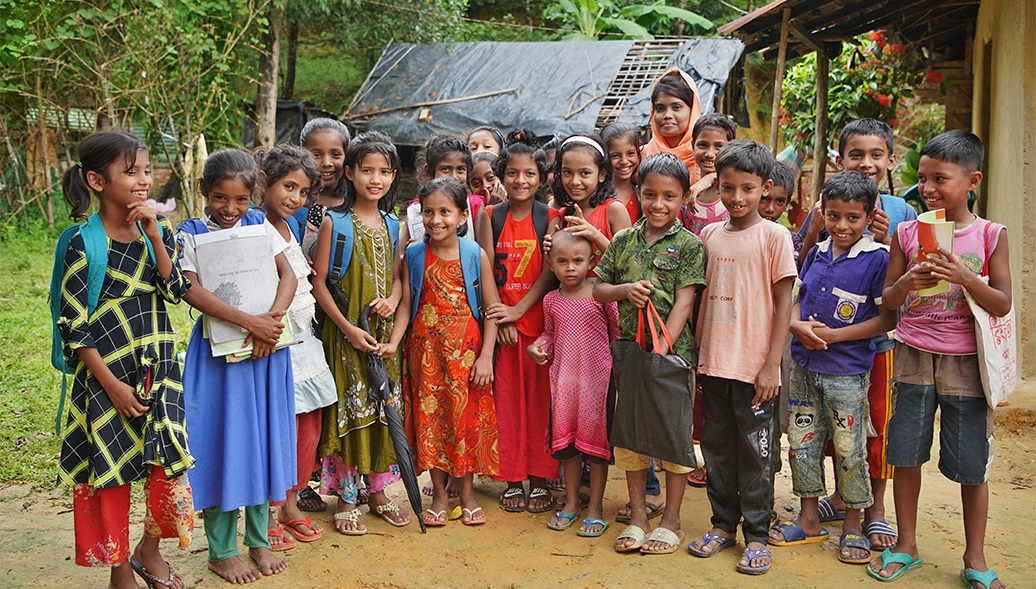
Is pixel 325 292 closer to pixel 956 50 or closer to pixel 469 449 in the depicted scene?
pixel 469 449

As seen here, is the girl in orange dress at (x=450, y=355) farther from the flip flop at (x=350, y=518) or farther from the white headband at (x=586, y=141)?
the white headband at (x=586, y=141)

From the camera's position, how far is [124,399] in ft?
8.14

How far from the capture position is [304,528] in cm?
324

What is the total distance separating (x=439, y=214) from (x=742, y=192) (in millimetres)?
1273

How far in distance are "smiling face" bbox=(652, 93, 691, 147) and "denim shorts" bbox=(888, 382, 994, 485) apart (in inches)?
65.0

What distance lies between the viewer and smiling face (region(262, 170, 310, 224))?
309 cm

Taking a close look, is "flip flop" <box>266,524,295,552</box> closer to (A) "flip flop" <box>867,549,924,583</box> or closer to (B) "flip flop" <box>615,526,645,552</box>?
(B) "flip flop" <box>615,526,645,552</box>

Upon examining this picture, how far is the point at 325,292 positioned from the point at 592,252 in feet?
3.87

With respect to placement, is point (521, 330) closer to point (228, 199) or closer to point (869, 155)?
point (228, 199)

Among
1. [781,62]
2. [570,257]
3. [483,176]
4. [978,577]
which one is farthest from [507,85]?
Result: [978,577]

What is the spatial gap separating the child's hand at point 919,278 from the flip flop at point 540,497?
186cm

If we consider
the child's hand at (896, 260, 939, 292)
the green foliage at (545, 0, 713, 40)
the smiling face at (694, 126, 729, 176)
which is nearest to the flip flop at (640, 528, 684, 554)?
the child's hand at (896, 260, 939, 292)

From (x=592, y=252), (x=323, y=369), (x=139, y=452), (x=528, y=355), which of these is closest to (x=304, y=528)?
(x=323, y=369)

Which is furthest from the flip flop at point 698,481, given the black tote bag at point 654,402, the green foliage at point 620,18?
the green foliage at point 620,18
